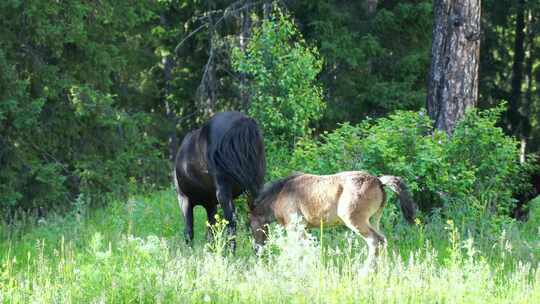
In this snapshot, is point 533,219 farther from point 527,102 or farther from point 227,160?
point 527,102

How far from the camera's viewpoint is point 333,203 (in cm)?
834

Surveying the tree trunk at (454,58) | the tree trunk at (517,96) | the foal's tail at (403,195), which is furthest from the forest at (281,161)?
the tree trunk at (517,96)

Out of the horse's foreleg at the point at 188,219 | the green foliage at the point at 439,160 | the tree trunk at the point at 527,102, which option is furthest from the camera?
the tree trunk at the point at 527,102

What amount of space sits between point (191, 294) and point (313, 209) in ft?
7.14

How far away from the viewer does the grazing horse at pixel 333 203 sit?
803 centimetres

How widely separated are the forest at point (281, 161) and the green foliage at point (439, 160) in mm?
29

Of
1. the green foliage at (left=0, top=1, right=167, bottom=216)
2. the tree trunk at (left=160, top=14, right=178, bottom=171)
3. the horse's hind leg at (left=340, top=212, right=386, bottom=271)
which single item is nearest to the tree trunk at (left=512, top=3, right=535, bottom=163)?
the tree trunk at (left=160, top=14, right=178, bottom=171)

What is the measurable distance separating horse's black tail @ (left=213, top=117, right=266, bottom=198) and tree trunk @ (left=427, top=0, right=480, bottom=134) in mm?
5059

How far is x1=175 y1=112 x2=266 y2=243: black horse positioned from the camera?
8.88 meters

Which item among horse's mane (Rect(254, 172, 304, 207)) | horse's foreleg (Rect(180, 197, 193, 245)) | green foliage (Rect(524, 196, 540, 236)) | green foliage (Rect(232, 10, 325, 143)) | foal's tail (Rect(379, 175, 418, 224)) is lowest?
green foliage (Rect(524, 196, 540, 236))

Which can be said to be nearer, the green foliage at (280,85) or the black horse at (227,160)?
the black horse at (227,160)

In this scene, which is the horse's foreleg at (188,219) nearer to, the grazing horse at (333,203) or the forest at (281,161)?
the forest at (281,161)

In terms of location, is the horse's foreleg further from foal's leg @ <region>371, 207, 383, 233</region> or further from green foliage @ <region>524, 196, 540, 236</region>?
green foliage @ <region>524, 196, 540, 236</region>

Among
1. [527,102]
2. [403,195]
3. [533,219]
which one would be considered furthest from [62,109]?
[527,102]
